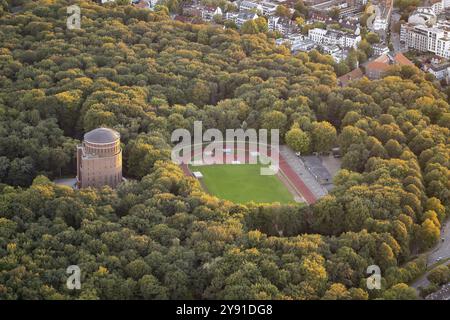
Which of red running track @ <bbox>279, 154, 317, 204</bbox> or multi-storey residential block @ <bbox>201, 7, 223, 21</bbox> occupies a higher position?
multi-storey residential block @ <bbox>201, 7, 223, 21</bbox>

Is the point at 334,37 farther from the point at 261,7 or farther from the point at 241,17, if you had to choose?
the point at 261,7

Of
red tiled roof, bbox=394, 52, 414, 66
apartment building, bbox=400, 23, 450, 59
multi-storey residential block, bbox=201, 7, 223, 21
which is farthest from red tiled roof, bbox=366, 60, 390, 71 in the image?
multi-storey residential block, bbox=201, 7, 223, 21

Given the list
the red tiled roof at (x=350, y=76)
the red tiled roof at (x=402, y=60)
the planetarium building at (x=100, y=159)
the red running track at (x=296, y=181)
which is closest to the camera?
the planetarium building at (x=100, y=159)

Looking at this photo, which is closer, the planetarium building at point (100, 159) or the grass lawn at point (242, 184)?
the planetarium building at point (100, 159)

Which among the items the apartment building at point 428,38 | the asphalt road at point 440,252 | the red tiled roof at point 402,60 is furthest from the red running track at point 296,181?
the apartment building at point 428,38

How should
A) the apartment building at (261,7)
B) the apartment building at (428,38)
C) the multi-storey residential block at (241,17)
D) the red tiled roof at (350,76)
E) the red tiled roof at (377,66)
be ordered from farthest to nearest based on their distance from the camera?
the apartment building at (261,7) → the multi-storey residential block at (241,17) → the apartment building at (428,38) → the red tiled roof at (377,66) → the red tiled roof at (350,76)

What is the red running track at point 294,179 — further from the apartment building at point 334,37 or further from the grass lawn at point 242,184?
the apartment building at point 334,37

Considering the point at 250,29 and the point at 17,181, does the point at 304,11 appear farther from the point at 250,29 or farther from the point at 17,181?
the point at 17,181

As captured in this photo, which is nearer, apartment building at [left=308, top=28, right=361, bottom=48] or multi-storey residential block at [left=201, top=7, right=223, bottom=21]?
apartment building at [left=308, top=28, right=361, bottom=48]

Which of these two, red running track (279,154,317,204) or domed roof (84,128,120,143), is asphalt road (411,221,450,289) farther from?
domed roof (84,128,120,143)
